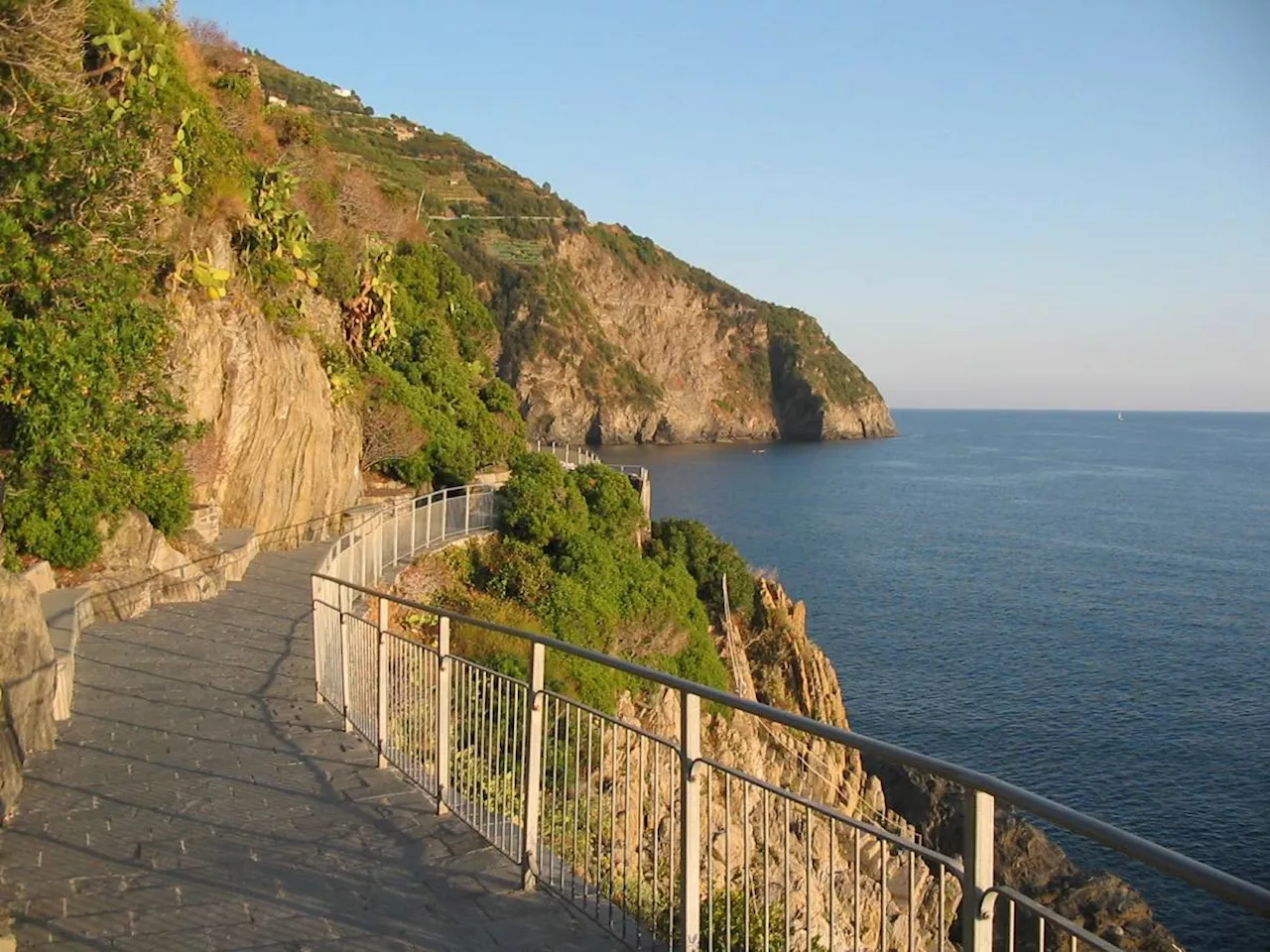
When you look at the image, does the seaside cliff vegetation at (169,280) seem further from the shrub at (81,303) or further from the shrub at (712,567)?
the shrub at (712,567)

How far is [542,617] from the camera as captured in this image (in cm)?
2381

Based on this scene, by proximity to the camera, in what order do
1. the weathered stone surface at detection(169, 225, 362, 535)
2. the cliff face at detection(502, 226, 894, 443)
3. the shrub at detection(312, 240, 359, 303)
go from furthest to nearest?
the cliff face at detection(502, 226, 894, 443) → the shrub at detection(312, 240, 359, 303) → the weathered stone surface at detection(169, 225, 362, 535)

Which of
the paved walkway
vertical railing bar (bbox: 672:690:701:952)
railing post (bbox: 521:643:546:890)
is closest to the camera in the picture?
vertical railing bar (bbox: 672:690:701:952)

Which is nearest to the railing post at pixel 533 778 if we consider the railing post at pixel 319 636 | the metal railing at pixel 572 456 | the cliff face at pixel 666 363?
the railing post at pixel 319 636

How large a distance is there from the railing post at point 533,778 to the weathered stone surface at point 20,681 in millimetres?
3408

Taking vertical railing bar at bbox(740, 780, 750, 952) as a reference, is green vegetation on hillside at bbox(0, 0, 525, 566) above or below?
above

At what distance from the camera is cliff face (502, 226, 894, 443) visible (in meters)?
122

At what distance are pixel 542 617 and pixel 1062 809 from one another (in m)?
21.4

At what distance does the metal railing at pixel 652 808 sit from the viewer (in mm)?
3031

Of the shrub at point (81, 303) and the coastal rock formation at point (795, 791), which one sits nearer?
the coastal rock formation at point (795, 791)

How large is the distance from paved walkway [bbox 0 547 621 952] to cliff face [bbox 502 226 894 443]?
111 m

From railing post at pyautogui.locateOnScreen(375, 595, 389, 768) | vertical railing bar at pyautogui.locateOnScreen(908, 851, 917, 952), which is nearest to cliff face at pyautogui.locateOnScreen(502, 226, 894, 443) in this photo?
railing post at pyautogui.locateOnScreen(375, 595, 389, 768)

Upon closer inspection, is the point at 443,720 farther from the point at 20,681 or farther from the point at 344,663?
the point at 20,681

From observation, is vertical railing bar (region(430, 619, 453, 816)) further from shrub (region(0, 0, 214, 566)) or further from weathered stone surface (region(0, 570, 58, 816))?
shrub (region(0, 0, 214, 566))
